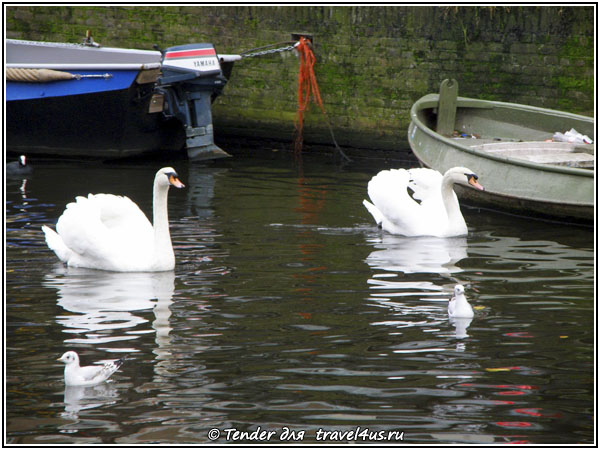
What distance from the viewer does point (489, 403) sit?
5852 millimetres

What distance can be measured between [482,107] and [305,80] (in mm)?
3577

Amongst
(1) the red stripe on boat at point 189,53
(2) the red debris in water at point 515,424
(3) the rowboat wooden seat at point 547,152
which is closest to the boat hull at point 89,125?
(1) the red stripe on boat at point 189,53

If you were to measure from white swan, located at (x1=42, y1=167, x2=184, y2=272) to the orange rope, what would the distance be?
315 inches

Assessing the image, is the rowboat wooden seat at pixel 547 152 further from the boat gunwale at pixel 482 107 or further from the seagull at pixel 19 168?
the seagull at pixel 19 168

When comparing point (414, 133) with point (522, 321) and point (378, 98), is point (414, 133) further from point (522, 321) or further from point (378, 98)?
point (522, 321)

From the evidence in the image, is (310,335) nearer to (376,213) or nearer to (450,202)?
(450,202)

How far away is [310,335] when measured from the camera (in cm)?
715

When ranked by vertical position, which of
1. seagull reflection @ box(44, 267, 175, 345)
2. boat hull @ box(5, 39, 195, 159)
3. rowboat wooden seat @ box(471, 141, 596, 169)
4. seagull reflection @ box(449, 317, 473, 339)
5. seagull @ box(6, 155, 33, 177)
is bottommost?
seagull reflection @ box(449, 317, 473, 339)

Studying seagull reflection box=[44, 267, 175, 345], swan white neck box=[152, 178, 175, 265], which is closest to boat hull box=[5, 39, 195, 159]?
swan white neck box=[152, 178, 175, 265]

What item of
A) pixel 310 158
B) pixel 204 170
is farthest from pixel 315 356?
pixel 310 158

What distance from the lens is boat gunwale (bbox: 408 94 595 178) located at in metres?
11.6

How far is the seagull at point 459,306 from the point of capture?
749 cm

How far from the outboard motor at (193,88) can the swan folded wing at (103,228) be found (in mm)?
6234

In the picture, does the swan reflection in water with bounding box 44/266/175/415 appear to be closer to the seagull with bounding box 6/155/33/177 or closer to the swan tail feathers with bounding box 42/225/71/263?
the swan tail feathers with bounding box 42/225/71/263
